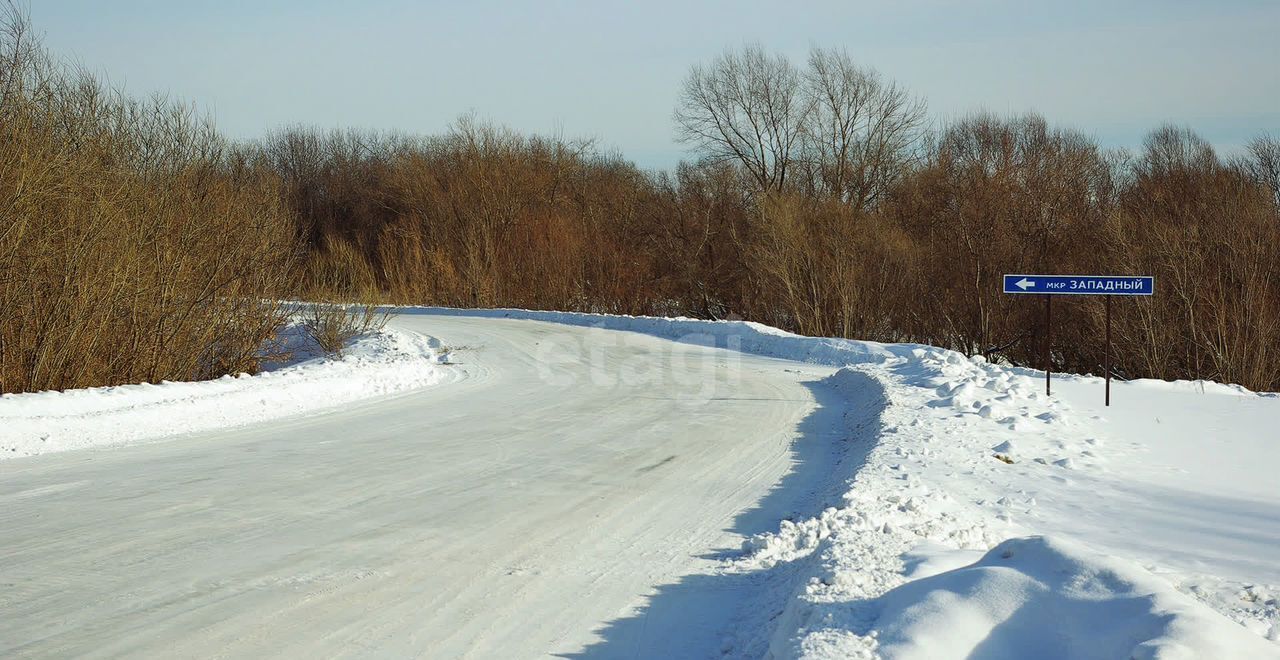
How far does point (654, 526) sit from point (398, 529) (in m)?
1.92

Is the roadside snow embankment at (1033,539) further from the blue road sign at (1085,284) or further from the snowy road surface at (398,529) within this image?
the blue road sign at (1085,284)

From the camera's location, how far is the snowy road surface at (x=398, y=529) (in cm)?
512

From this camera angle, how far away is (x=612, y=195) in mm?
61188

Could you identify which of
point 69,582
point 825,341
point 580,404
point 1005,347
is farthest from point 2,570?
point 1005,347

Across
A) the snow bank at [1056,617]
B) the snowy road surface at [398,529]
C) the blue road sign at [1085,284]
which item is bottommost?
the snowy road surface at [398,529]

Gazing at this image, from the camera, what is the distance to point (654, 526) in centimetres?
733

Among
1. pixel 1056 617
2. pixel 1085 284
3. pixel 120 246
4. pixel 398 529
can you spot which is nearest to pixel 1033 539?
pixel 1056 617

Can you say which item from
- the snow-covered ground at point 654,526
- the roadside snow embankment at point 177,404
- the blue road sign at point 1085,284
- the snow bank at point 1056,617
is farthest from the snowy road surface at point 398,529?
the blue road sign at point 1085,284

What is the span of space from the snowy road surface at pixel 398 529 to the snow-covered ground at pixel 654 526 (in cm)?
3

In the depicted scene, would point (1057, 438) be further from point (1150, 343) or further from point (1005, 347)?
point (1005, 347)

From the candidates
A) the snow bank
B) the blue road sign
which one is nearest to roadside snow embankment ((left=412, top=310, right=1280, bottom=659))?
the snow bank

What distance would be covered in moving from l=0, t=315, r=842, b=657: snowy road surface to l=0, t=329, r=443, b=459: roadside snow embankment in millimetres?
635

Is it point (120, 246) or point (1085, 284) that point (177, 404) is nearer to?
point (120, 246)

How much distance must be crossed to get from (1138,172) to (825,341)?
3744cm
